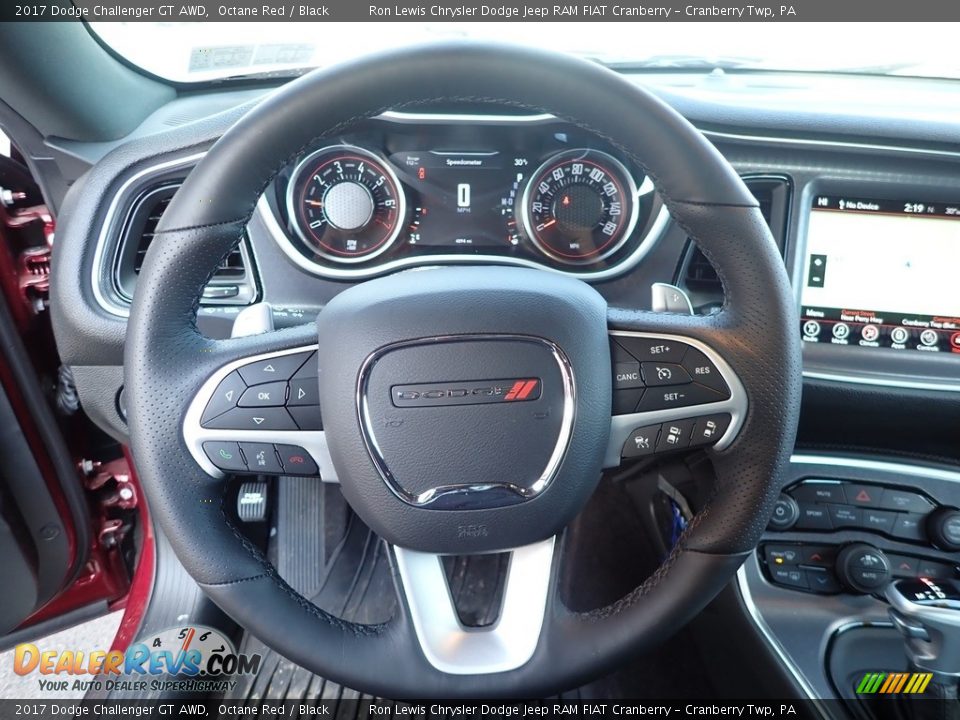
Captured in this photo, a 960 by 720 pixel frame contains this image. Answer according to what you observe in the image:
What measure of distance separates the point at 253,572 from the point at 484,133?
0.78 metres

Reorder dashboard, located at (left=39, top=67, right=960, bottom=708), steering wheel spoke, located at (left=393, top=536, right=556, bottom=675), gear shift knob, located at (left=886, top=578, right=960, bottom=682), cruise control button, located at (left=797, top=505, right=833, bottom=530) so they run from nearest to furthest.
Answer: steering wheel spoke, located at (left=393, top=536, right=556, bottom=675) < gear shift knob, located at (left=886, top=578, right=960, bottom=682) < dashboard, located at (left=39, top=67, right=960, bottom=708) < cruise control button, located at (left=797, top=505, right=833, bottom=530)

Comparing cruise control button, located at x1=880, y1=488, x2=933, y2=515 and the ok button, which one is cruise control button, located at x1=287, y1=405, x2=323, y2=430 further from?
cruise control button, located at x1=880, y1=488, x2=933, y2=515

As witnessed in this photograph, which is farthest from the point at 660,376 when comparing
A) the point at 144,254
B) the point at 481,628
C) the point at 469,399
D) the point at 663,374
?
the point at 144,254

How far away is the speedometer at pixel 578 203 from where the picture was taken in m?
1.22

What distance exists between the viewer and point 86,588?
5.59 feet

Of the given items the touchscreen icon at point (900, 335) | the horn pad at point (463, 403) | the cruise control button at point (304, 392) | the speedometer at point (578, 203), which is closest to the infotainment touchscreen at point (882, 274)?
the touchscreen icon at point (900, 335)

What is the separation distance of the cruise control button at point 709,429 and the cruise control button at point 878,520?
2.09 ft

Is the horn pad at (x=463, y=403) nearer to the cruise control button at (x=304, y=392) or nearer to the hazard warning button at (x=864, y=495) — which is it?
the cruise control button at (x=304, y=392)

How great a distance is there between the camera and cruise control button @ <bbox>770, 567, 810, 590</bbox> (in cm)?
129

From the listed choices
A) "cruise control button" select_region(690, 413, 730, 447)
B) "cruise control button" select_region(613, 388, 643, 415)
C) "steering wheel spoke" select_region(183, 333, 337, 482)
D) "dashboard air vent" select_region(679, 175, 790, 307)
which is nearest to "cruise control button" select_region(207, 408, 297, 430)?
"steering wheel spoke" select_region(183, 333, 337, 482)

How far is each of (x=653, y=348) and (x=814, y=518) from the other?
0.67m

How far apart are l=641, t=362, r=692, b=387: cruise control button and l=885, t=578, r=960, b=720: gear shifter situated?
1.96 ft

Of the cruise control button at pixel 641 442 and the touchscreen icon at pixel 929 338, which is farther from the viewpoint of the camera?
the touchscreen icon at pixel 929 338

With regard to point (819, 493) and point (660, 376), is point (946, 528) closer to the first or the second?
point (819, 493)
